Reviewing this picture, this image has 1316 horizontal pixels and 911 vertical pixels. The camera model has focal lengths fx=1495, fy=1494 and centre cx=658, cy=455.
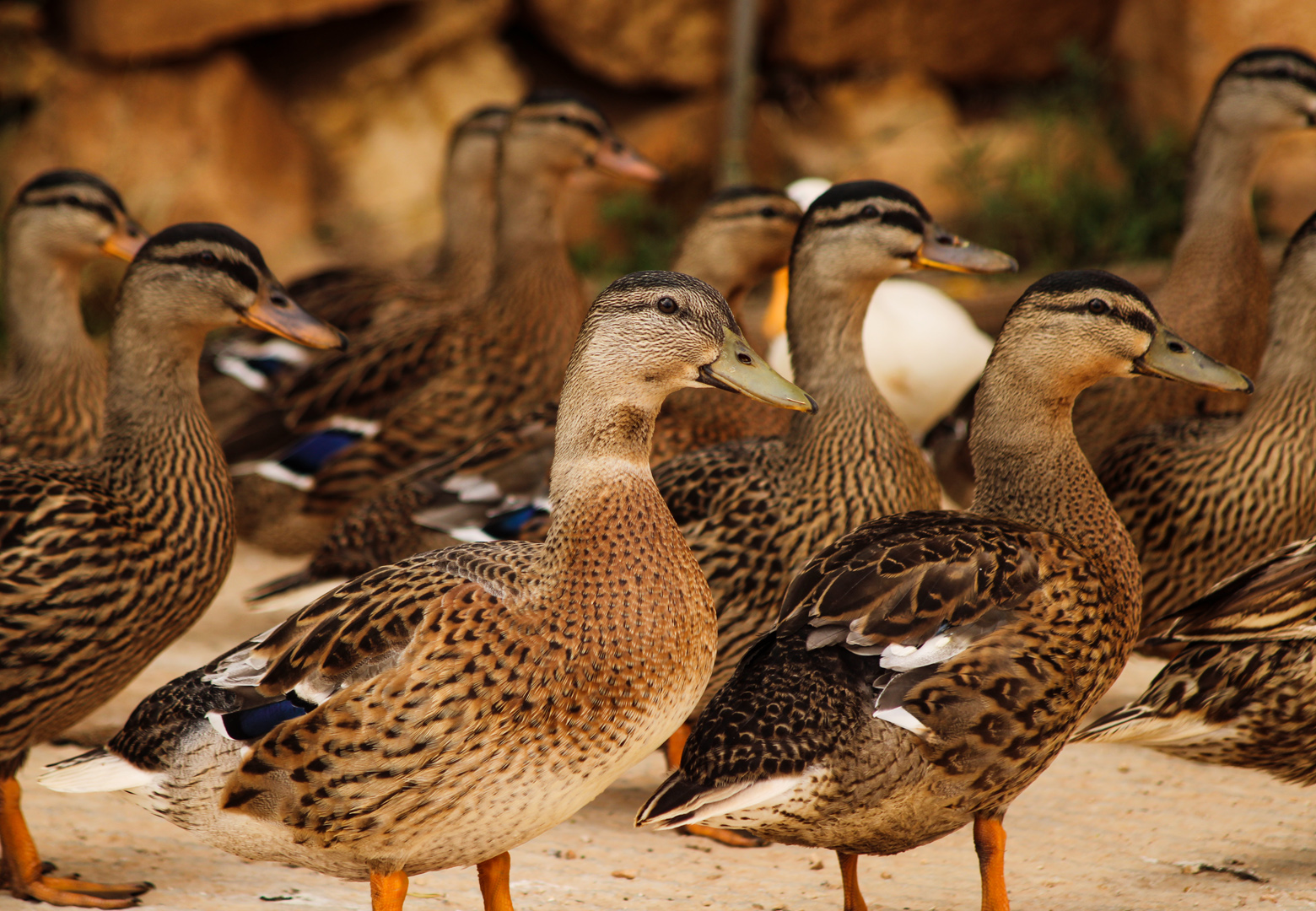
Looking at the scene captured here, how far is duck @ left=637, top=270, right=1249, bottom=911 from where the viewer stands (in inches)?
112

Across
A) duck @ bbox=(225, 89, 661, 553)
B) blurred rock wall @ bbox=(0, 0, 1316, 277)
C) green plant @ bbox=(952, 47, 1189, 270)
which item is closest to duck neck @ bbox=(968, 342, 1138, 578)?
duck @ bbox=(225, 89, 661, 553)

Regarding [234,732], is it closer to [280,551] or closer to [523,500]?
[523,500]

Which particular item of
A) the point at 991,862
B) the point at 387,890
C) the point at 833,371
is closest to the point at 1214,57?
the point at 833,371

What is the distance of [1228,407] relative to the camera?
197 inches

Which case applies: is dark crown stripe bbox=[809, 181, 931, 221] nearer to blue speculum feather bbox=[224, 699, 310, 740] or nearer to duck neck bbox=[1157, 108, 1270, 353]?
duck neck bbox=[1157, 108, 1270, 353]

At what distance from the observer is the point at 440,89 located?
32.9 feet

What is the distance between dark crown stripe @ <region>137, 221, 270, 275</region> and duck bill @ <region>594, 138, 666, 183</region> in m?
2.31

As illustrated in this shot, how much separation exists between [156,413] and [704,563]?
1467mm

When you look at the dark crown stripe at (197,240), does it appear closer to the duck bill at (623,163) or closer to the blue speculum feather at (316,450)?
the blue speculum feather at (316,450)

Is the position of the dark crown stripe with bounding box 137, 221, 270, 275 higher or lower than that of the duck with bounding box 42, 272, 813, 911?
higher

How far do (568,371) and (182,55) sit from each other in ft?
23.8

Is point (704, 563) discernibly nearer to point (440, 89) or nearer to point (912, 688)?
point (912, 688)

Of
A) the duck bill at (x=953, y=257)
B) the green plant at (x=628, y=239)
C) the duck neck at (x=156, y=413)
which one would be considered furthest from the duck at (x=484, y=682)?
the green plant at (x=628, y=239)

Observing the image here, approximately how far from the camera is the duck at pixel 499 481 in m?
4.37
